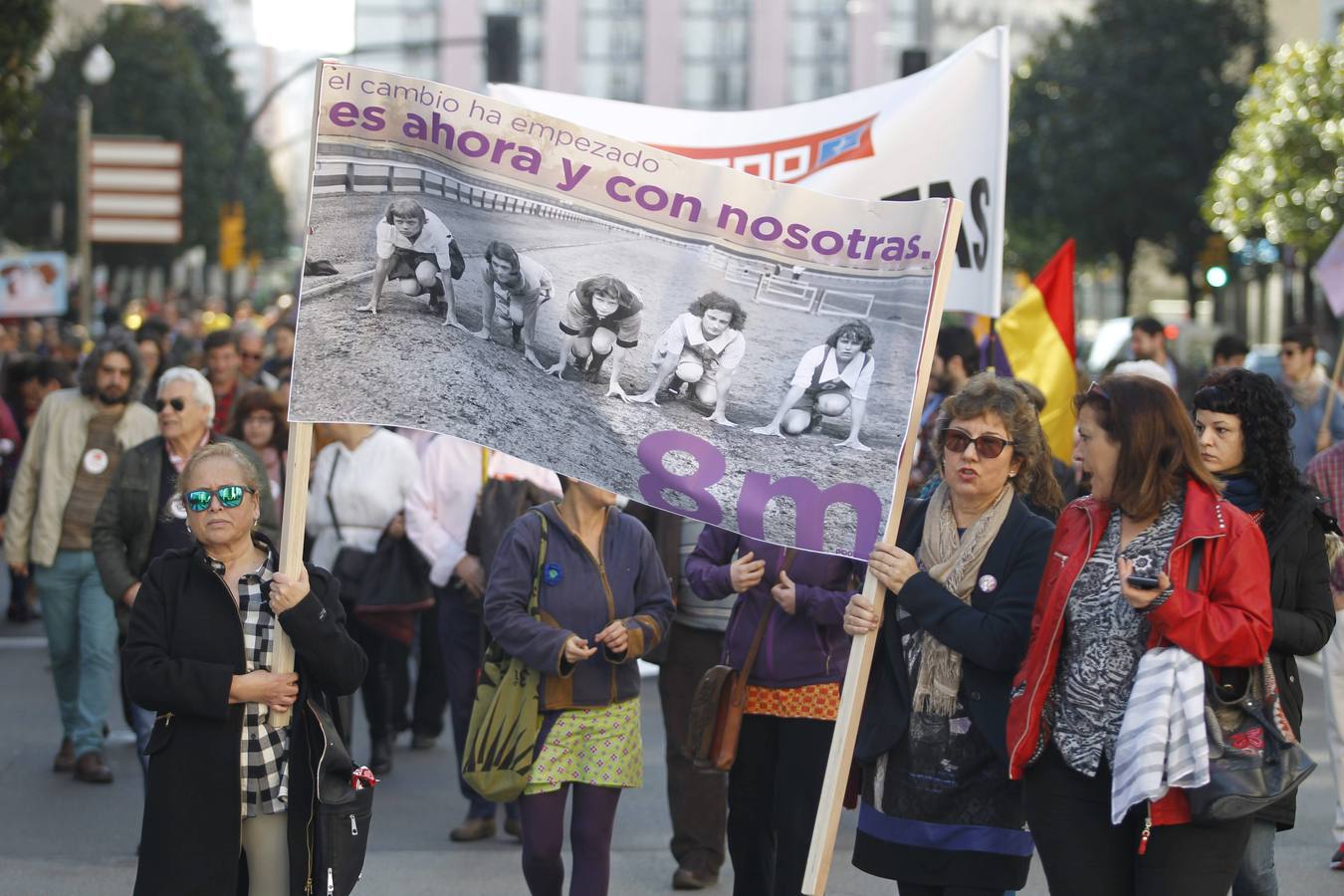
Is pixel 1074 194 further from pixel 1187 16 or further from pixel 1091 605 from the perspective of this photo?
pixel 1091 605

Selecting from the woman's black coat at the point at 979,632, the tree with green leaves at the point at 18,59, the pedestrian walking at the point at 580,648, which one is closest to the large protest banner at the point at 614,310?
the woman's black coat at the point at 979,632

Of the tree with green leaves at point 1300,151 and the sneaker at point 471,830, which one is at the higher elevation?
the tree with green leaves at point 1300,151

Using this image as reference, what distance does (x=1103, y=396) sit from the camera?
14.6ft

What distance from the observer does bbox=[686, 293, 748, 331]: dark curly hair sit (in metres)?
4.90

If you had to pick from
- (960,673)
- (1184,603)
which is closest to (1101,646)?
(1184,603)

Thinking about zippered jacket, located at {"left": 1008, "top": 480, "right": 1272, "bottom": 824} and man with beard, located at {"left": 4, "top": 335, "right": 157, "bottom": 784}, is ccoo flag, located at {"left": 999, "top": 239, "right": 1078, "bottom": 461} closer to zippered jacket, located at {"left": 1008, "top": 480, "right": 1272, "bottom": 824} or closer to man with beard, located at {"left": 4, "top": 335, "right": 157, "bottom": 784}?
man with beard, located at {"left": 4, "top": 335, "right": 157, "bottom": 784}

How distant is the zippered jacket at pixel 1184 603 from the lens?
4.16m

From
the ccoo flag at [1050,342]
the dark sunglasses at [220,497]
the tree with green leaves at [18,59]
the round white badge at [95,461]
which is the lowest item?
the dark sunglasses at [220,497]

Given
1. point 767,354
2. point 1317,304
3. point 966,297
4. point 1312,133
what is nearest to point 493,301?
point 767,354

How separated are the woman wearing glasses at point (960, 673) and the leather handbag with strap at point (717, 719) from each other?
3.09ft

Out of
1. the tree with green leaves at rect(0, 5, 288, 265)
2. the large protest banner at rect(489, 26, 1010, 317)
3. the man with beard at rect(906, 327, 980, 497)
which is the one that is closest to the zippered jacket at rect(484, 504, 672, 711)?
the large protest banner at rect(489, 26, 1010, 317)

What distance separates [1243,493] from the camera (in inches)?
203

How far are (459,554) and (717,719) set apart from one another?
2.55 m

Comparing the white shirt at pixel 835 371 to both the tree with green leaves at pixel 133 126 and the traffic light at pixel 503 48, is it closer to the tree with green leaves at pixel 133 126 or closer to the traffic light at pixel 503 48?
the traffic light at pixel 503 48
